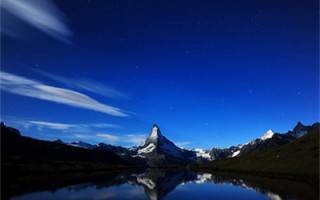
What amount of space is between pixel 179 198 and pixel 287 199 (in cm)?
1335

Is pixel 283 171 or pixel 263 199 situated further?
pixel 283 171

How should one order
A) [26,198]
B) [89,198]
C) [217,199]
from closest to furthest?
[26,198]
[89,198]
[217,199]

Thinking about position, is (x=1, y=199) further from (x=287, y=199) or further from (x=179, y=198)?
(x=287, y=199)

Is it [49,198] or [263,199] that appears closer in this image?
[49,198]

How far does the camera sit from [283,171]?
99625mm

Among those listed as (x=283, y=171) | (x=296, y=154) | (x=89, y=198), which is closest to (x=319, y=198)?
(x=89, y=198)

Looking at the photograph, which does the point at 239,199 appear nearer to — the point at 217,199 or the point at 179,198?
the point at 217,199

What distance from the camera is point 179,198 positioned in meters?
42.8

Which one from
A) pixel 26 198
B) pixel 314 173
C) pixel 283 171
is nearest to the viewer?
pixel 26 198

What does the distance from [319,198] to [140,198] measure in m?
21.4

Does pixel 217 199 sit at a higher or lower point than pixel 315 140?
lower

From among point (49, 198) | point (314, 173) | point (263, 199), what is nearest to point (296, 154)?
point (314, 173)

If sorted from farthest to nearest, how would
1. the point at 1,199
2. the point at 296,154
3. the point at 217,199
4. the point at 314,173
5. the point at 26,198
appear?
the point at 296,154, the point at 314,173, the point at 217,199, the point at 26,198, the point at 1,199

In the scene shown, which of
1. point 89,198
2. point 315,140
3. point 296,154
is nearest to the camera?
point 89,198
